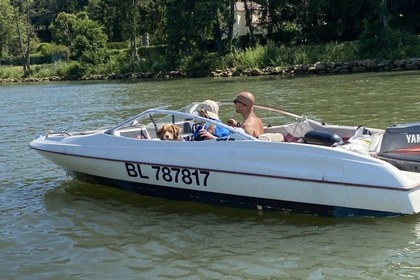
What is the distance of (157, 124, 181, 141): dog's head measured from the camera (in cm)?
884

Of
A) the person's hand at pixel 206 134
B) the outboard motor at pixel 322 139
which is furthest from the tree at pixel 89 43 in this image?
the outboard motor at pixel 322 139

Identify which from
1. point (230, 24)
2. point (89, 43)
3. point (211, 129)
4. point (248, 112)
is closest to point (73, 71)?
point (89, 43)

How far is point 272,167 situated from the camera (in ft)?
25.0

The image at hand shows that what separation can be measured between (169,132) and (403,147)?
3.32 m

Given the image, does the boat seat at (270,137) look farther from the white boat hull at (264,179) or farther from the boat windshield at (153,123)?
the boat windshield at (153,123)

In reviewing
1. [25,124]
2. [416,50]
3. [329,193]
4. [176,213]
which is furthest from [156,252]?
[416,50]

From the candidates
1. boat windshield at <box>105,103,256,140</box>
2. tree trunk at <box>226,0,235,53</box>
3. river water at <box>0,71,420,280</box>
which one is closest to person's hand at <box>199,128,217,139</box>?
boat windshield at <box>105,103,256,140</box>

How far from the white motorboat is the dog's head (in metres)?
0.20

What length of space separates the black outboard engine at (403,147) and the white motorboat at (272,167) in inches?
0.5

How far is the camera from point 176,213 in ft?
27.7

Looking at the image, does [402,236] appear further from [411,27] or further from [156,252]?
[411,27]

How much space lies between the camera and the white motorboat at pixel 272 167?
7.20m

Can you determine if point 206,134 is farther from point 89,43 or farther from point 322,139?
point 89,43

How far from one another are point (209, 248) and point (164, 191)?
1935mm
